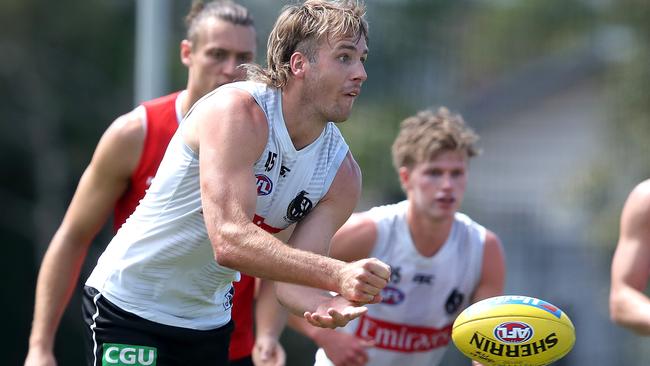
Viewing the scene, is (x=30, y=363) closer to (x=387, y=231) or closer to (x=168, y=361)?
(x=168, y=361)

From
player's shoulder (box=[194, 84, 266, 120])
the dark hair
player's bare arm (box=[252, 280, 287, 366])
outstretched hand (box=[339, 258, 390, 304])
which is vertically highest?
the dark hair

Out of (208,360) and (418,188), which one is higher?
(418,188)

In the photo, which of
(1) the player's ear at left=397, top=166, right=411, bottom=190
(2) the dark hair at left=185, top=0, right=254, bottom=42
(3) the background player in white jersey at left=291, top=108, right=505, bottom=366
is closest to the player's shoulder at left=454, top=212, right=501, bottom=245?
(3) the background player in white jersey at left=291, top=108, right=505, bottom=366

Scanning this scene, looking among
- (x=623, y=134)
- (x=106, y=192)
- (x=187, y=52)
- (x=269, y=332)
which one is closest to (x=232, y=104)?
(x=106, y=192)

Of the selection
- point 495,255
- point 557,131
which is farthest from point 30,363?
point 557,131

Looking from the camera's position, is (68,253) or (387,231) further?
(387,231)

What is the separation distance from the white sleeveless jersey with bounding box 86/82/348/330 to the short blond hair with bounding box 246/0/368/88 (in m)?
0.11

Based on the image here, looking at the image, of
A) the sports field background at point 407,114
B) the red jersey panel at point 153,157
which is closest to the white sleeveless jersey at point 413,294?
the red jersey panel at point 153,157

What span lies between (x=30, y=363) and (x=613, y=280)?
9.43 feet

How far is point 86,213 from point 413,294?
1.99 meters

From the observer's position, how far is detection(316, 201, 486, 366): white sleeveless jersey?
6539 mm

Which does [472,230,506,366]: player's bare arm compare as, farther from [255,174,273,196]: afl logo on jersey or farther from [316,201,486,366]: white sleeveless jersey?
[255,174,273,196]: afl logo on jersey

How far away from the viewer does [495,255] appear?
6.54 m

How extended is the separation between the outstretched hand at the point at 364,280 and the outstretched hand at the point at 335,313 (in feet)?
0.14
